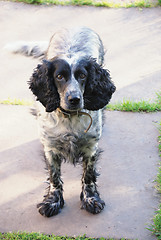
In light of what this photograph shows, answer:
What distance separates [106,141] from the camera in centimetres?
418

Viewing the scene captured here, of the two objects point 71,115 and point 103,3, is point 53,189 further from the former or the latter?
point 103,3

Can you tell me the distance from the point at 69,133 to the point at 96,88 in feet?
1.38

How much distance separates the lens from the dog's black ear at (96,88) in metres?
3.04

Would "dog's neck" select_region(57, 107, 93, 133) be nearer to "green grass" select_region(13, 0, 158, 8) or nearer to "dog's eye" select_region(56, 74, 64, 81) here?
"dog's eye" select_region(56, 74, 64, 81)

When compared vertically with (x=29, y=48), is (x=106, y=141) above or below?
below

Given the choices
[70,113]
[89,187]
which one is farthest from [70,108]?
[89,187]

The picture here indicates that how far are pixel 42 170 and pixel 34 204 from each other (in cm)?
43

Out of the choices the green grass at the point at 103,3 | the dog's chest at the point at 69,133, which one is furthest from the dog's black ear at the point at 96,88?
the green grass at the point at 103,3

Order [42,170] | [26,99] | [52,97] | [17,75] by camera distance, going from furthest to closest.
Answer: [17,75]
[26,99]
[42,170]
[52,97]

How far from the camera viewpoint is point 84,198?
347 cm

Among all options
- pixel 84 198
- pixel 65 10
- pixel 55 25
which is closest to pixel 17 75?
pixel 55 25

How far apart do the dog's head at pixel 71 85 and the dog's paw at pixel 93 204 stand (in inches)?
33.2

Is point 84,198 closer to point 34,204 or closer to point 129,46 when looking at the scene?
point 34,204

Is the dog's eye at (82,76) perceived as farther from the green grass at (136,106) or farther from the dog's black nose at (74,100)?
the green grass at (136,106)
